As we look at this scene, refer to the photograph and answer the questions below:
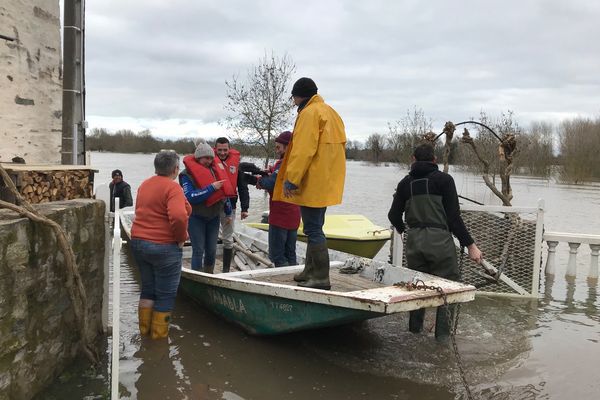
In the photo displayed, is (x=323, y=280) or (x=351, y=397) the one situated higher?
(x=323, y=280)

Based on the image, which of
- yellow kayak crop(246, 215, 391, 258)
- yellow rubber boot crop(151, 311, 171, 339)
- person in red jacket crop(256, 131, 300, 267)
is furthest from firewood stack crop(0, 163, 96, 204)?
yellow kayak crop(246, 215, 391, 258)

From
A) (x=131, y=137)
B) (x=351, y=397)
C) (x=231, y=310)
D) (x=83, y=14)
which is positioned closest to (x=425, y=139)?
(x=231, y=310)

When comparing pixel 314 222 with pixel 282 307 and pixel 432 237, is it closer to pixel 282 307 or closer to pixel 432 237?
pixel 282 307

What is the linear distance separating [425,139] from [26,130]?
5.99m

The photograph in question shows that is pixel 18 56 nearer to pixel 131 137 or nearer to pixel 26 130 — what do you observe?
pixel 26 130

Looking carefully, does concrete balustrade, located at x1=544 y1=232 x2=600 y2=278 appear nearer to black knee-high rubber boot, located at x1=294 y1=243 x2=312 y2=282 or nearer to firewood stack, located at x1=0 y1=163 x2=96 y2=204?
black knee-high rubber boot, located at x1=294 y1=243 x2=312 y2=282

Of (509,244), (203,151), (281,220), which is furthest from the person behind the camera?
(509,244)

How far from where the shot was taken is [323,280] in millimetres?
4910

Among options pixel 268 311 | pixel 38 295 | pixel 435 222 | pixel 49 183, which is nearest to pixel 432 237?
pixel 435 222

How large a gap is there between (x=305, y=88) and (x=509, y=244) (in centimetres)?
405

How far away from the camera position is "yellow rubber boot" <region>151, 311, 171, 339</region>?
4.93 m

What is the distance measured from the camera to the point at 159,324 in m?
4.96

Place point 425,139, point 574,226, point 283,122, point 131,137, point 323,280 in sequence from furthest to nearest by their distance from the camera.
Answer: point 131,137 → point 283,122 → point 574,226 → point 425,139 → point 323,280

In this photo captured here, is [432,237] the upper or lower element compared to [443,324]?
upper
